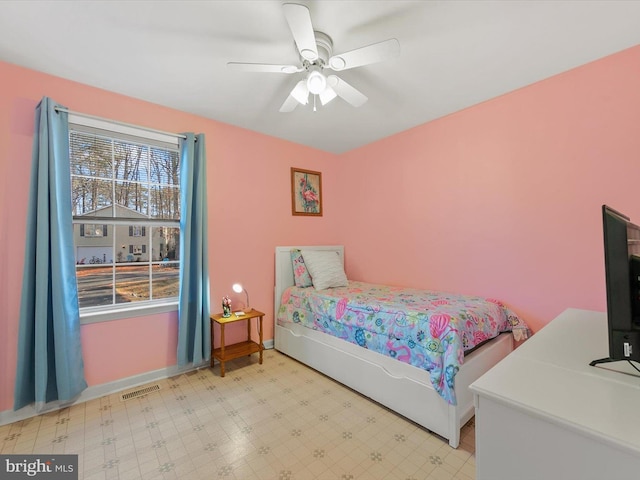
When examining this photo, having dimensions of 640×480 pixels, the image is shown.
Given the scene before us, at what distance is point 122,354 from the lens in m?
2.26

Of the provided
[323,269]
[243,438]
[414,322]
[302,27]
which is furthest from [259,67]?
[243,438]

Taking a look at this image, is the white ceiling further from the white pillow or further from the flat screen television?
the white pillow

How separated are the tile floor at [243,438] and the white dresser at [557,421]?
84 centimetres

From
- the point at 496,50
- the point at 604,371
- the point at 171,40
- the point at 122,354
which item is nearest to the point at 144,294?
the point at 122,354

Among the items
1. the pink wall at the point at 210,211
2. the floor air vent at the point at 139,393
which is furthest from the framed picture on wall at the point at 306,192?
the floor air vent at the point at 139,393

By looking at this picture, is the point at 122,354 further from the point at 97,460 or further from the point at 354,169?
the point at 354,169

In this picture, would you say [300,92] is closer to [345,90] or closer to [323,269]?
[345,90]

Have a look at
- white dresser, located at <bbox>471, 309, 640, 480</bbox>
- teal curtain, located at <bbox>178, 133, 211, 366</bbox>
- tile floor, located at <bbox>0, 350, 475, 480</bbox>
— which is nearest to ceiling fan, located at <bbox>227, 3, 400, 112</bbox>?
teal curtain, located at <bbox>178, 133, 211, 366</bbox>

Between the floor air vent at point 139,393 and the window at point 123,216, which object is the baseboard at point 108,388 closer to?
the floor air vent at point 139,393

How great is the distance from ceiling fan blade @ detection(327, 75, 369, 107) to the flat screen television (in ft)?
4.83

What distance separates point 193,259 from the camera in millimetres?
2506

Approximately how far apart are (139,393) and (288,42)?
2798 millimetres

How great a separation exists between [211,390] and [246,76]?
247cm

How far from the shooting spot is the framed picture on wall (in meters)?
3.35
